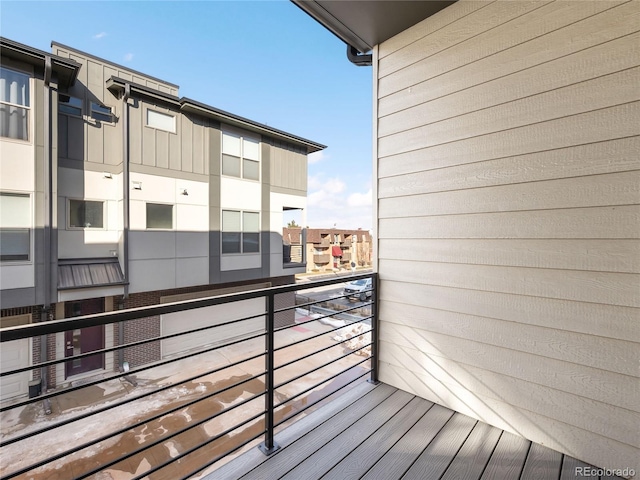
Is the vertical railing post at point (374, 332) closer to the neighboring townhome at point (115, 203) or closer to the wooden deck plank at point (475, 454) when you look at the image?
the wooden deck plank at point (475, 454)

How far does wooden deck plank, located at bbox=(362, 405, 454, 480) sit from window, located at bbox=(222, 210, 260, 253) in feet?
19.5

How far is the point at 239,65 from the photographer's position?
482cm

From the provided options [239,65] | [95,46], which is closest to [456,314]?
[239,65]

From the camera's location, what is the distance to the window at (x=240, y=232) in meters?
6.97

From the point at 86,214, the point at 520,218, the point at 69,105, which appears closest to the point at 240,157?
the point at 69,105

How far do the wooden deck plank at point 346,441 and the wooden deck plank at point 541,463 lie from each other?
622mm

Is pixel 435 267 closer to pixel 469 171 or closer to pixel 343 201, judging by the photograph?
pixel 469 171

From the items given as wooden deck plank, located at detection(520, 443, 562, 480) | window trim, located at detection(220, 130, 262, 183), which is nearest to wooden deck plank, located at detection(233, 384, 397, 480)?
wooden deck plank, located at detection(520, 443, 562, 480)

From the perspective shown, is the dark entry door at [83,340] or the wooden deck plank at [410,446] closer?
the wooden deck plank at [410,446]

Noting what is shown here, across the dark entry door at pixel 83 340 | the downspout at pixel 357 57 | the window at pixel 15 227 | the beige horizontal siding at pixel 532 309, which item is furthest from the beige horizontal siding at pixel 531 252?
the dark entry door at pixel 83 340

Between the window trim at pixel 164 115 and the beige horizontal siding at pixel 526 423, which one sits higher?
the window trim at pixel 164 115

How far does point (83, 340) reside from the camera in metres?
5.81

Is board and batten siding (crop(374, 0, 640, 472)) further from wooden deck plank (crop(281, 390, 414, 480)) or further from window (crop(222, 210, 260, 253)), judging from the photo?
window (crop(222, 210, 260, 253))

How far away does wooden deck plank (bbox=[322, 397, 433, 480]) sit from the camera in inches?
51.2
